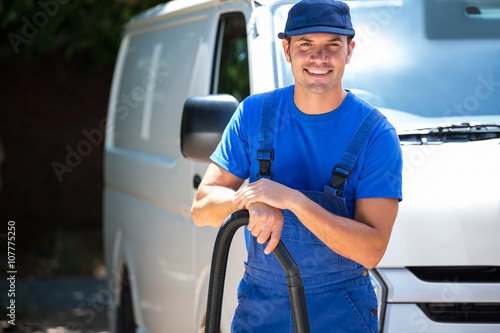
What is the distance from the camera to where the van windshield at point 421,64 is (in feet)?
14.6

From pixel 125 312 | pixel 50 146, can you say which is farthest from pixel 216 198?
pixel 50 146

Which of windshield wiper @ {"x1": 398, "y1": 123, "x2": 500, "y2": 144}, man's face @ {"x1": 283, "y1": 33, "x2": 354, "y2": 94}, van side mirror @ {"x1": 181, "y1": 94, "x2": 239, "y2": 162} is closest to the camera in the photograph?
man's face @ {"x1": 283, "y1": 33, "x2": 354, "y2": 94}

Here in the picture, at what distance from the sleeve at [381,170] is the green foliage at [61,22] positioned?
6126 mm

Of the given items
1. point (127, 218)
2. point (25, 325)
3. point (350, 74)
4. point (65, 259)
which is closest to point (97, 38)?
point (65, 259)

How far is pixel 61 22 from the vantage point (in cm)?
1084

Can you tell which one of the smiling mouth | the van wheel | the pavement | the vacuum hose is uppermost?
the smiling mouth

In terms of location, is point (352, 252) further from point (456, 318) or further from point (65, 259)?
point (65, 259)

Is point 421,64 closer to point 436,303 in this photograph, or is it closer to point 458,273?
point 458,273

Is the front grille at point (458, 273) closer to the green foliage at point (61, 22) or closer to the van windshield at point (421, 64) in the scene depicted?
the van windshield at point (421, 64)

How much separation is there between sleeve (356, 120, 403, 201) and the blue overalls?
0.05 m

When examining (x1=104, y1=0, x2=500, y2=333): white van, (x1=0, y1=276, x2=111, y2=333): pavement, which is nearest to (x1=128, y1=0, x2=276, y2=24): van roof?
(x1=104, y1=0, x2=500, y2=333): white van

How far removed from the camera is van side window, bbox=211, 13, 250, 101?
17.1 feet

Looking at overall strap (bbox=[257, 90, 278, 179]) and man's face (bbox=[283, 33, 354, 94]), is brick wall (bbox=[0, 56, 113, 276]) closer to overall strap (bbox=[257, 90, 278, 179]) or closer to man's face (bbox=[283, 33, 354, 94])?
overall strap (bbox=[257, 90, 278, 179])

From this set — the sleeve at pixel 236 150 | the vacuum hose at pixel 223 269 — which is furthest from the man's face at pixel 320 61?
the vacuum hose at pixel 223 269
